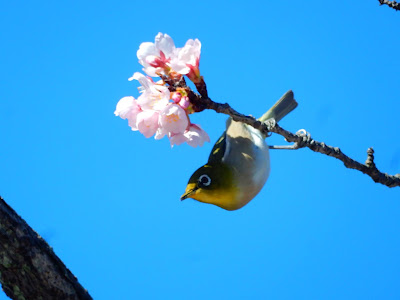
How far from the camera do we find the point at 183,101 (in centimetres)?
151

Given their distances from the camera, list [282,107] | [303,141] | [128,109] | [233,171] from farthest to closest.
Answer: [282,107]
[233,171]
[303,141]
[128,109]

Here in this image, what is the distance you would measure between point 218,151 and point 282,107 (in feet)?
1.83

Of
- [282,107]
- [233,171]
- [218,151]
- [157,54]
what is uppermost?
[282,107]

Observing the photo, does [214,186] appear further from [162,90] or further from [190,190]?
[162,90]

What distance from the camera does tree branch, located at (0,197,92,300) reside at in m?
1.45

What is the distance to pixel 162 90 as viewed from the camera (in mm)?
1502

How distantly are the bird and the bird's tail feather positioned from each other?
31 centimetres

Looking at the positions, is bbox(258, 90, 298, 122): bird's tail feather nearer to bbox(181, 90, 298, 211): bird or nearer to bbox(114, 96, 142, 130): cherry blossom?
bbox(181, 90, 298, 211): bird

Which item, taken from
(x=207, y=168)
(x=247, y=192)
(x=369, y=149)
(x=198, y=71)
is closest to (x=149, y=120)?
(x=198, y=71)

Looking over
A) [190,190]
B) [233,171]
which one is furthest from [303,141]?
[190,190]

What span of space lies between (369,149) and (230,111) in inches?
31.5

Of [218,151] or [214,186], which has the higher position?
[218,151]

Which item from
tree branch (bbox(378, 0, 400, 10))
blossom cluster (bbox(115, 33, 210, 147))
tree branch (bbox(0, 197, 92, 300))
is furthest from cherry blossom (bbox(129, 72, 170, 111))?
tree branch (bbox(378, 0, 400, 10))

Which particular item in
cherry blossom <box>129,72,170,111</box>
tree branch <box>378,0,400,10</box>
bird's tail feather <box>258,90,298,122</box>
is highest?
tree branch <box>378,0,400,10</box>
